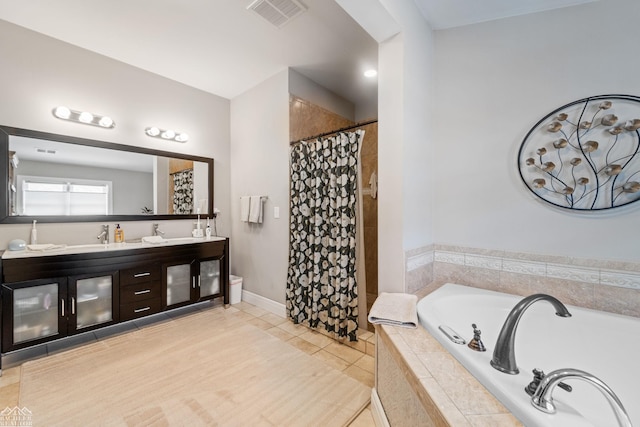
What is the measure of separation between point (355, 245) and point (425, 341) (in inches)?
42.7

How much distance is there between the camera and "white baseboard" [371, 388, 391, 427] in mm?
1323

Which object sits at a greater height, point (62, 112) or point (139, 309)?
point (62, 112)

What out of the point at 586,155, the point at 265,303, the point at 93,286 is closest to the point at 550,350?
the point at 586,155

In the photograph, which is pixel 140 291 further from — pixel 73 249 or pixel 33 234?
pixel 33 234

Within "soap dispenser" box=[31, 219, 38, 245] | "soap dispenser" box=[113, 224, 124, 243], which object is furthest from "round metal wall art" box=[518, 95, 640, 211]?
"soap dispenser" box=[31, 219, 38, 245]

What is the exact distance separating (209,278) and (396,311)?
2259 mm

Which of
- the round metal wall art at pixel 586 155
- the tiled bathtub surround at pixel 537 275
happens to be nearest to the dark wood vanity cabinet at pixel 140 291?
the tiled bathtub surround at pixel 537 275

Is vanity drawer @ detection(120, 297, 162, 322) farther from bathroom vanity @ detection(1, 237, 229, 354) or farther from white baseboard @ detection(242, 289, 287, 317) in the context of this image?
white baseboard @ detection(242, 289, 287, 317)

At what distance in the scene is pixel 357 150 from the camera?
222 cm

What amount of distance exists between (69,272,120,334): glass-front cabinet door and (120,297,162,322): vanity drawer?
0.06 meters

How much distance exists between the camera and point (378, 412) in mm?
1410

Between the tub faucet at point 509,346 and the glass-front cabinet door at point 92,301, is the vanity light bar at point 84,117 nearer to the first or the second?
the glass-front cabinet door at point 92,301

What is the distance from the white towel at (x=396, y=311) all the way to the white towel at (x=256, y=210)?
1849mm

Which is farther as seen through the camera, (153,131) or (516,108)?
(153,131)
